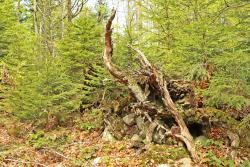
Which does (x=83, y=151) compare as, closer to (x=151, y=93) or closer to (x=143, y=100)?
(x=143, y=100)

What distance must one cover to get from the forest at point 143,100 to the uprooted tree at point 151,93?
30 millimetres

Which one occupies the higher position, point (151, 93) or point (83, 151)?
point (151, 93)

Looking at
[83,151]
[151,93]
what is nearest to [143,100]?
[151,93]

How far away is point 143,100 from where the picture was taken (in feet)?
27.5

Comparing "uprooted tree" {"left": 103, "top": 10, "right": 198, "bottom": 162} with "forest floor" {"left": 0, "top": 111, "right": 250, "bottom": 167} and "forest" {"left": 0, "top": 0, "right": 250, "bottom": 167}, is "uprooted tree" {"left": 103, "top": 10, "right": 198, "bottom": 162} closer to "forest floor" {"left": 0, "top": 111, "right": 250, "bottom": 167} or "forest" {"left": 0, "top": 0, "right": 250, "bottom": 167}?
"forest" {"left": 0, "top": 0, "right": 250, "bottom": 167}

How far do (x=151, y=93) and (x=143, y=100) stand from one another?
58 centimetres

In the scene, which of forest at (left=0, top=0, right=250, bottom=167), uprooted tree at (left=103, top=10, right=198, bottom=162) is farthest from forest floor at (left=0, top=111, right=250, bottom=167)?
uprooted tree at (left=103, top=10, right=198, bottom=162)

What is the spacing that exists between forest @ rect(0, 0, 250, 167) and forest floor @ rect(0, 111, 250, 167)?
27mm

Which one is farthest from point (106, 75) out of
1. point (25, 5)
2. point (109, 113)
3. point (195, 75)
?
point (25, 5)

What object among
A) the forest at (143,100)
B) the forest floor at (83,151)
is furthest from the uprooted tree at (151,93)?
the forest floor at (83,151)

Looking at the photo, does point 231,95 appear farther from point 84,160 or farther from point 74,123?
point 74,123

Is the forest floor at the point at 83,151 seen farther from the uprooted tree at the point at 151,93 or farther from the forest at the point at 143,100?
the uprooted tree at the point at 151,93

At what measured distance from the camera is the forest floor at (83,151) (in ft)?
23.3

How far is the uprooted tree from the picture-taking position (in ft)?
24.6
